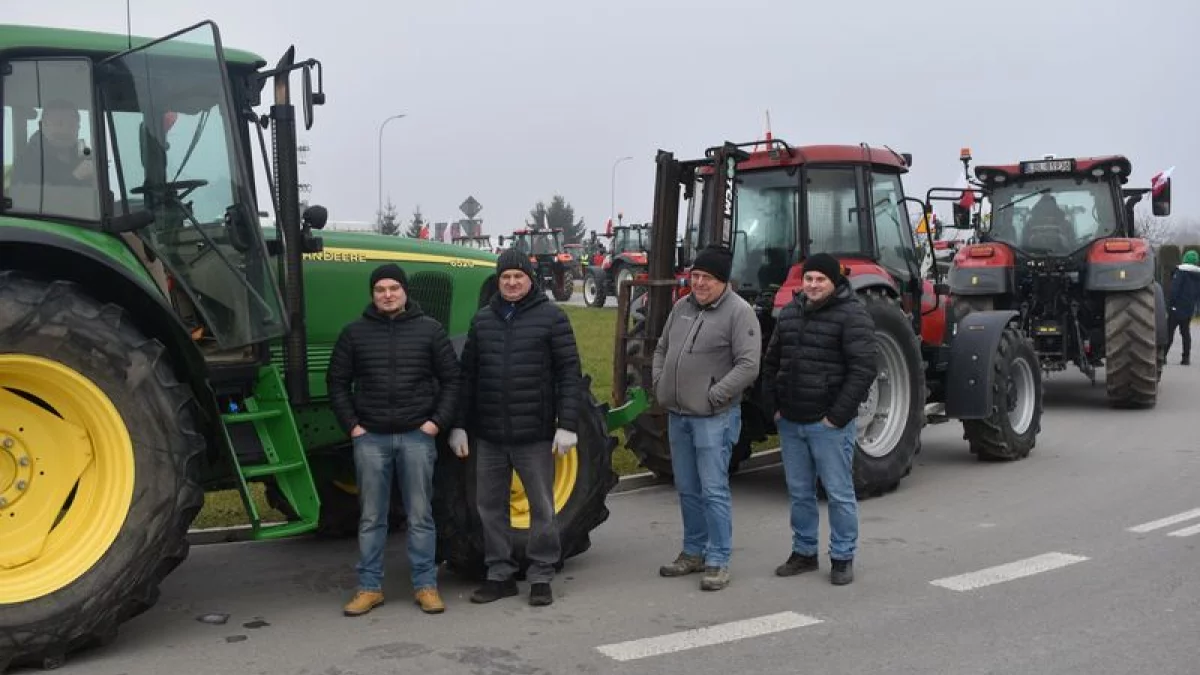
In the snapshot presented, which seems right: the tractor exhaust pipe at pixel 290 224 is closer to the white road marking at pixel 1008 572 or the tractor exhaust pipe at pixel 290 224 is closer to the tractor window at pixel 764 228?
the white road marking at pixel 1008 572

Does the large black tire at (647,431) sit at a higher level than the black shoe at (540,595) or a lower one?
higher

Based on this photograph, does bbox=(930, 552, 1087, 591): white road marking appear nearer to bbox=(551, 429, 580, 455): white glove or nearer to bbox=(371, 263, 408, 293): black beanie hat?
bbox=(551, 429, 580, 455): white glove

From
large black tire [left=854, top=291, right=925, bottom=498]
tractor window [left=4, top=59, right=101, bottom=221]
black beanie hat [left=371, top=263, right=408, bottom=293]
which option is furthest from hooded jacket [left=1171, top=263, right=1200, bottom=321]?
tractor window [left=4, top=59, right=101, bottom=221]

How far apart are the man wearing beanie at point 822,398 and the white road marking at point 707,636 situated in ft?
2.39

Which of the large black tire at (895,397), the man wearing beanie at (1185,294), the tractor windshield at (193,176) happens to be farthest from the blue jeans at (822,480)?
the man wearing beanie at (1185,294)

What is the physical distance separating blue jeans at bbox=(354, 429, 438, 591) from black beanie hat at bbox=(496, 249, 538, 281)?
2.95 feet

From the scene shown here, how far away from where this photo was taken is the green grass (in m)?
7.59

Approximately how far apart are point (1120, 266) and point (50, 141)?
10.9 m

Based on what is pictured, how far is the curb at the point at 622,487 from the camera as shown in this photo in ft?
23.9

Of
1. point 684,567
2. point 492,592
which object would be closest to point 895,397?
point 684,567

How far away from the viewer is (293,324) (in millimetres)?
5801

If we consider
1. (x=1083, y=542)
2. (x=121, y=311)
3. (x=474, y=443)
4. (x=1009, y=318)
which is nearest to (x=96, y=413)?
(x=121, y=311)

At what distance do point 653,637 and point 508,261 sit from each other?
6.37 ft

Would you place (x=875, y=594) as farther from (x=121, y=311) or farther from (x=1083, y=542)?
(x=121, y=311)
